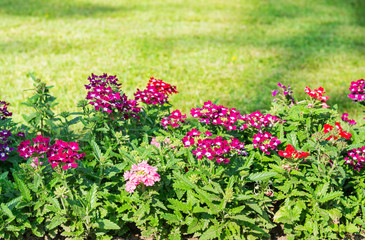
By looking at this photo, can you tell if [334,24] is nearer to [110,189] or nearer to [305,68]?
[305,68]

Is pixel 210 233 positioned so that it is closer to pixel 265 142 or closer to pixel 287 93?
pixel 265 142

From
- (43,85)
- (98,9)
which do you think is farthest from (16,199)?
(98,9)

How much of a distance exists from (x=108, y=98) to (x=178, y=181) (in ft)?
2.98

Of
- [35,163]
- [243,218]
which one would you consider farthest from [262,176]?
[35,163]

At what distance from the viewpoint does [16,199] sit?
2.57 m

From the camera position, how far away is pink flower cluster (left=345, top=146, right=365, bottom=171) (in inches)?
117

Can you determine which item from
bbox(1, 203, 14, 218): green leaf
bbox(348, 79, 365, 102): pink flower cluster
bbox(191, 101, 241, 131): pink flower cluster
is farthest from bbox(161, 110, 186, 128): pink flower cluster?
bbox(348, 79, 365, 102): pink flower cluster

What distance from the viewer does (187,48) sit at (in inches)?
316

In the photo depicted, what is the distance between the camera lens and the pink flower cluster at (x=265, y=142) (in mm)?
2967

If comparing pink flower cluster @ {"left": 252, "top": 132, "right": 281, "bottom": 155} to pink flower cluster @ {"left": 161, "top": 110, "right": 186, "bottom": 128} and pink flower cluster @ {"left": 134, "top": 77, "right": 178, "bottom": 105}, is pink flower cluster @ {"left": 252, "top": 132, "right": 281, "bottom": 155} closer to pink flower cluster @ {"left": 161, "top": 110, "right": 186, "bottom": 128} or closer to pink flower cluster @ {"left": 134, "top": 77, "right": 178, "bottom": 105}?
pink flower cluster @ {"left": 161, "top": 110, "right": 186, "bottom": 128}

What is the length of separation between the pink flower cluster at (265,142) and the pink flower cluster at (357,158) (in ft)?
2.05

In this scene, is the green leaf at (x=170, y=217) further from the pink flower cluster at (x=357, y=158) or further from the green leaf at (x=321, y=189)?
the pink flower cluster at (x=357, y=158)

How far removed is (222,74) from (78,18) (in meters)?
5.52

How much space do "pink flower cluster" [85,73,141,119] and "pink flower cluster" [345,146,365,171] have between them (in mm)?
1894
